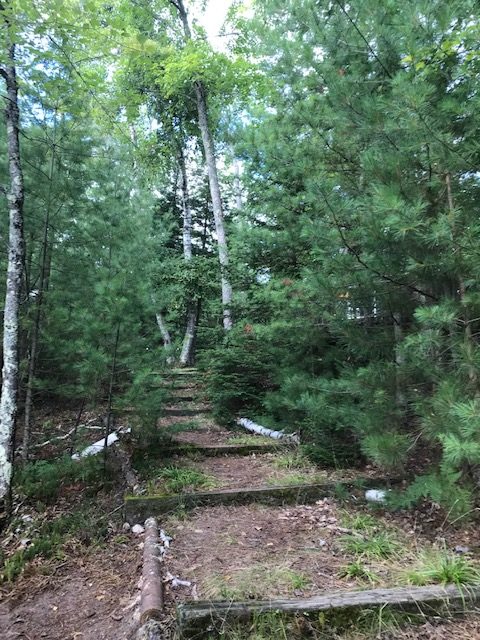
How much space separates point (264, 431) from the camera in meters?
6.84

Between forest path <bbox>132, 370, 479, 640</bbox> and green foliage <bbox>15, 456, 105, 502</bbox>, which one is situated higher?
green foliage <bbox>15, 456, 105, 502</bbox>

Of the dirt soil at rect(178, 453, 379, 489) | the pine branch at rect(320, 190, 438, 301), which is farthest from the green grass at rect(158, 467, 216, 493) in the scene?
the pine branch at rect(320, 190, 438, 301)

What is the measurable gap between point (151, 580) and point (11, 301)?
3.39 metres

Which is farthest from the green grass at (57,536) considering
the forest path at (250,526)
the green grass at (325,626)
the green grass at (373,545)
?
the green grass at (373,545)

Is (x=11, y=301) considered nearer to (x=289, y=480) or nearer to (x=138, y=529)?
(x=138, y=529)

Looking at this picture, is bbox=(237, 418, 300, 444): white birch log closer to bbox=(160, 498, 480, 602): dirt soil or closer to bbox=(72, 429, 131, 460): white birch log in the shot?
bbox=(160, 498, 480, 602): dirt soil

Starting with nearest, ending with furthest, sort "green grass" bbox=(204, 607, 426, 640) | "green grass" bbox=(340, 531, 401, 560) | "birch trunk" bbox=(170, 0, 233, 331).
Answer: "green grass" bbox=(204, 607, 426, 640), "green grass" bbox=(340, 531, 401, 560), "birch trunk" bbox=(170, 0, 233, 331)

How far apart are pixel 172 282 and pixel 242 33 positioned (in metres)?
7.32

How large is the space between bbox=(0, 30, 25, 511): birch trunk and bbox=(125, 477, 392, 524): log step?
1498 millimetres

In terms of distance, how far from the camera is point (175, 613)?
8.52 ft

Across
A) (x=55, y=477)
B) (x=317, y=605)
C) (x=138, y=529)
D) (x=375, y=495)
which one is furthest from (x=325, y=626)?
(x=55, y=477)

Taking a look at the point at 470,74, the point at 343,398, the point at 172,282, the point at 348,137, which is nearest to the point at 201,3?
the point at 172,282

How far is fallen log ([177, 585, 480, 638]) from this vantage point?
2457 millimetres

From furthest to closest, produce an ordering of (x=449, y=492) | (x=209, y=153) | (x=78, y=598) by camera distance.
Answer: (x=209, y=153) → (x=78, y=598) → (x=449, y=492)
